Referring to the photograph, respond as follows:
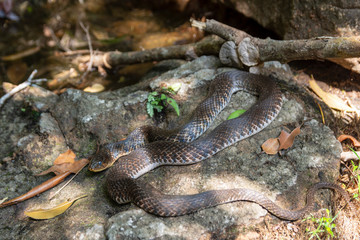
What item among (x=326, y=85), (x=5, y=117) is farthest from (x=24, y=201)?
(x=326, y=85)

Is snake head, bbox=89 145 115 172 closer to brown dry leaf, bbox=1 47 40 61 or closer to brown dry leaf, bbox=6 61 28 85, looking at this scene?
brown dry leaf, bbox=6 61 28 85

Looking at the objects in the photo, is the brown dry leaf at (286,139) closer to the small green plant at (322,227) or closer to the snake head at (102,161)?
the small green plant at (322,227)

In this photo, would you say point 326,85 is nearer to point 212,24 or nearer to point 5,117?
point 212,24

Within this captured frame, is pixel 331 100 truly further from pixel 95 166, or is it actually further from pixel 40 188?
pixel 40 188

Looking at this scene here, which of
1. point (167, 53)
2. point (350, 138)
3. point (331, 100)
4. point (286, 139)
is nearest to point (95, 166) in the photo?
point (286, 139)

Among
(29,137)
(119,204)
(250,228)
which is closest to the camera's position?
(250,228)

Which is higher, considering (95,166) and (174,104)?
(174,104)
